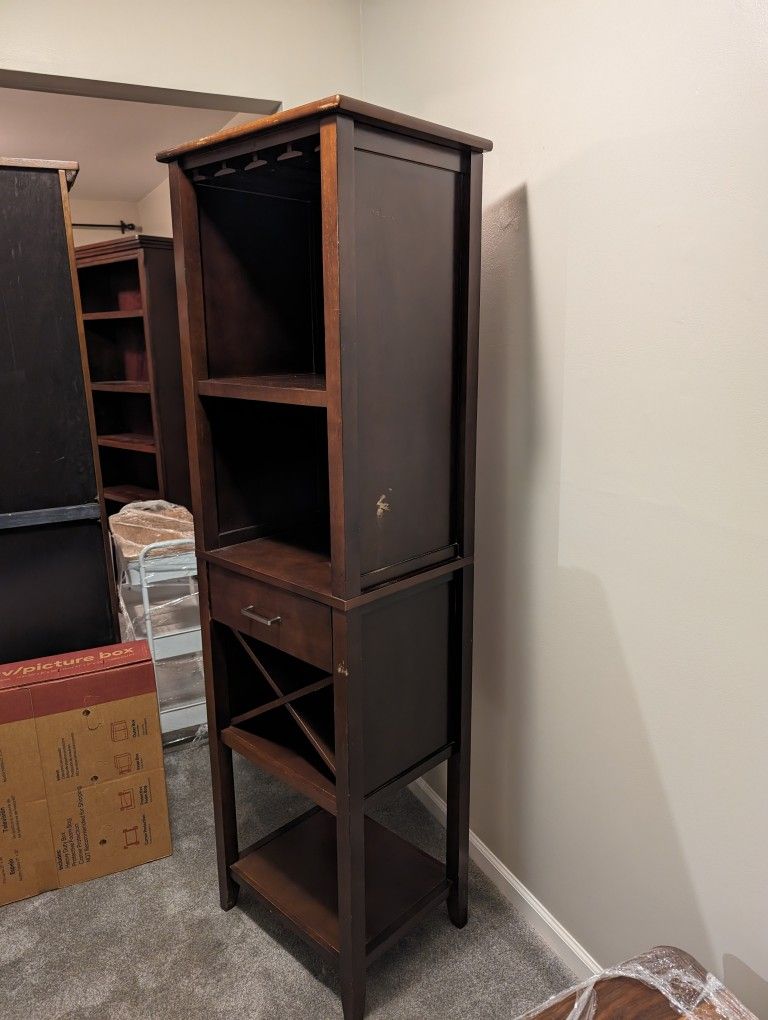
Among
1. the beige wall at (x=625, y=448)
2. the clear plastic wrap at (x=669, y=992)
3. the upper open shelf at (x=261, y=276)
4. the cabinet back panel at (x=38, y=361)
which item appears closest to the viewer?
A: the clear plastic wrap at (x=669, y=992)

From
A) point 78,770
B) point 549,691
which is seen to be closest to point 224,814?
point 78,770

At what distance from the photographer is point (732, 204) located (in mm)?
1050

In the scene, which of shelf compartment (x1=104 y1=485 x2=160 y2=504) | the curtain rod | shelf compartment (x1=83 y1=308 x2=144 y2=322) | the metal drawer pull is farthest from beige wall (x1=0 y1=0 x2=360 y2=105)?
the curtain rod

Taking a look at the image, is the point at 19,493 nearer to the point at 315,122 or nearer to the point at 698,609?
the point at 315,122

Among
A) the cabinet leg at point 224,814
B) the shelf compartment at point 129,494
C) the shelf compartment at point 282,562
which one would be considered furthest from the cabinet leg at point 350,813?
the shelf compartment at point 129,494

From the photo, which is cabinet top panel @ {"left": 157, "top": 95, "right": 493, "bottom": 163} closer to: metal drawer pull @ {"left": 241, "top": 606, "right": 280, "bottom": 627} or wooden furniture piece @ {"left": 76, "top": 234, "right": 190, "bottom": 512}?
metal drawer pull @ {"left": 241, "top": 606, "right": 280, "bottom": 627}

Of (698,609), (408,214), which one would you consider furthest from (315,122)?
(698,609)

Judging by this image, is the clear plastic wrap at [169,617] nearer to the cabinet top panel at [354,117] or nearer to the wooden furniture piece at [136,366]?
the wooden furniture piece at [136,366]

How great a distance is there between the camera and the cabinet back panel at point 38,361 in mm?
1821

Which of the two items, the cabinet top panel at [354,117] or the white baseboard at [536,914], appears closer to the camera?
the cabinet top panel at [354,117]

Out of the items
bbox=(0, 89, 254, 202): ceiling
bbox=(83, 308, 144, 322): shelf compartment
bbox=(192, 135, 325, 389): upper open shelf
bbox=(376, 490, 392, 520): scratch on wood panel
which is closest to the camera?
bbox=(376, 490, 392, 520): scratch on wood panel

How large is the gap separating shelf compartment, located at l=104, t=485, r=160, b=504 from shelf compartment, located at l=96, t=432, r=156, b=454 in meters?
0.24

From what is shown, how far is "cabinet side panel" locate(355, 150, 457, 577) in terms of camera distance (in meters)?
1.23

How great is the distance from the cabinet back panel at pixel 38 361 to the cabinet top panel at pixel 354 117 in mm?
621
